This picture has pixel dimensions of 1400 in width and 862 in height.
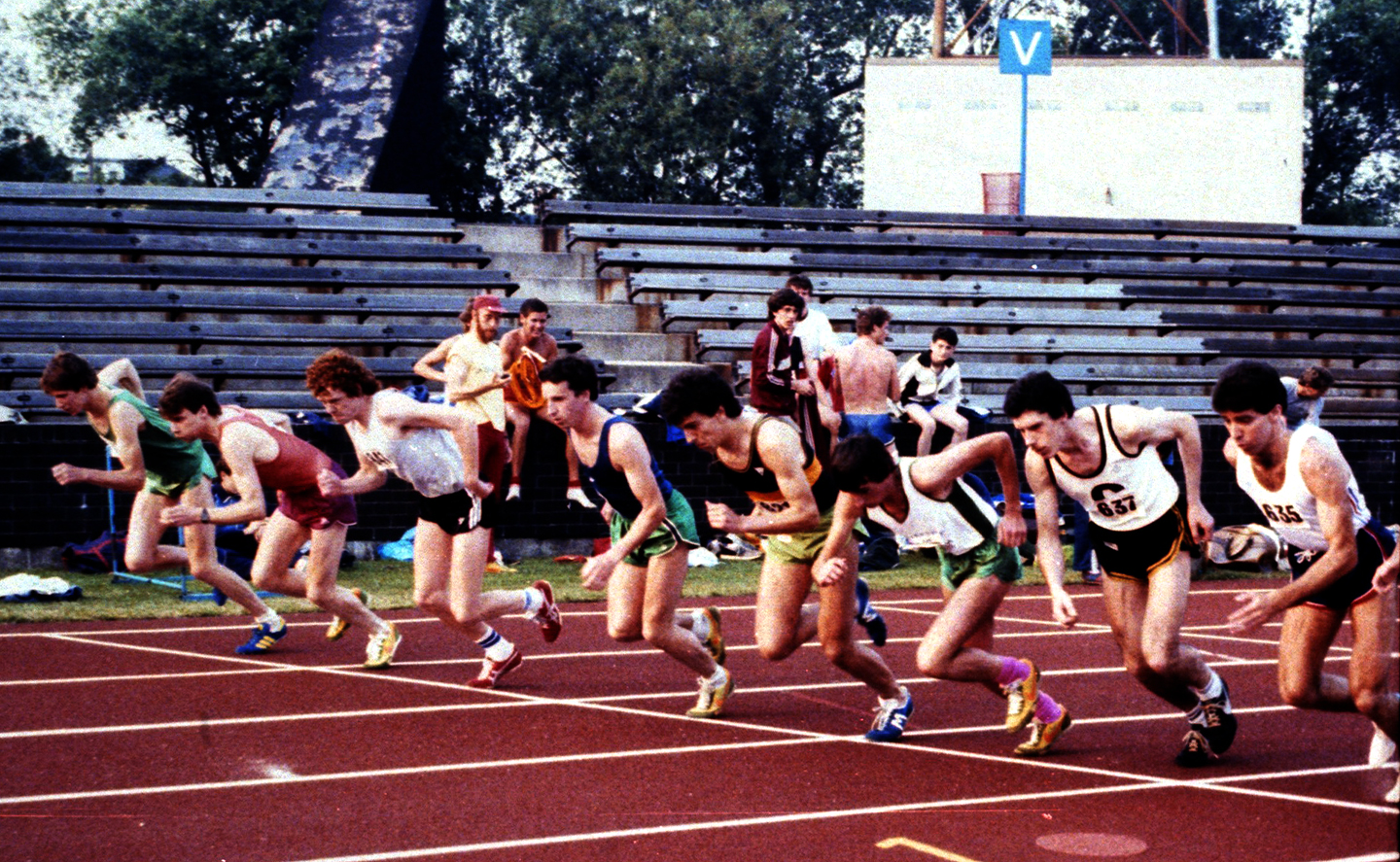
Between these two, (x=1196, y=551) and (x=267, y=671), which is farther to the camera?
(x=267, y=671)

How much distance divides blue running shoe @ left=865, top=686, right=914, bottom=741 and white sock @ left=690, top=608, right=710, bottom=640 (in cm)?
108

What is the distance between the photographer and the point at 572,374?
714cm

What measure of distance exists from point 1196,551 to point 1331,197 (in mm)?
37100

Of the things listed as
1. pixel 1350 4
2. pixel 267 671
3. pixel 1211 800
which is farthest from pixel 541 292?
pixel 1350 4

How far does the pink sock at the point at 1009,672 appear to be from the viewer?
264 inches

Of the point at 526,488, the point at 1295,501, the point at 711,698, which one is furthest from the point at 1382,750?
the point at 526,488

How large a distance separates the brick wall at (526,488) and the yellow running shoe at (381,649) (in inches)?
204

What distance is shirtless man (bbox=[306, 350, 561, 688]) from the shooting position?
316 inches

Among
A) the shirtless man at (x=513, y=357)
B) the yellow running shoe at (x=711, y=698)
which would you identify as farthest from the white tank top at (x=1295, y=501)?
the shirtless man at (x=513, y=357)

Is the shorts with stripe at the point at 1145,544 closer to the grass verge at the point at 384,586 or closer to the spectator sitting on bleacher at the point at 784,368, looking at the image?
the spectator sitting on bleacher at the point at 784,368

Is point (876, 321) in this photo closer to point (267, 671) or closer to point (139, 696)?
point (267, 671)

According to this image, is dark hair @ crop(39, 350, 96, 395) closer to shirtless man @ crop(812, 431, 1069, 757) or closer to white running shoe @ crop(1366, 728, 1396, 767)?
shirtless man @ crop(812, 431, 1069, 757)

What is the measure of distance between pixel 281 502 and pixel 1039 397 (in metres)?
4.64

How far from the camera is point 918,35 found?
39.0m
